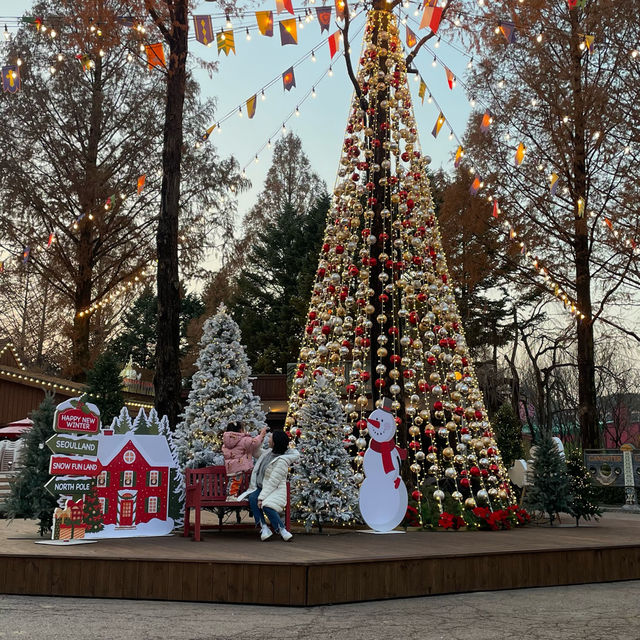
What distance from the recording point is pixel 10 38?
21234 mm

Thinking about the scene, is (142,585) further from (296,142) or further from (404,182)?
(296,142)

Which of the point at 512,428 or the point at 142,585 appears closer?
the point at 142,585

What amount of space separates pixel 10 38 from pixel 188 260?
8265 mm

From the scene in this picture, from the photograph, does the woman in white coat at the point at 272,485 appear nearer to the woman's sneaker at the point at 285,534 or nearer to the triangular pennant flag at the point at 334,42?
the woman's sneaker at the point at 285,534

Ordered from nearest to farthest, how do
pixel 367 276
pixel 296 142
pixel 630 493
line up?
pixel 367 276
pixel 630 493
pixel 296 142

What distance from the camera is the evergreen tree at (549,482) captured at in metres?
10.6

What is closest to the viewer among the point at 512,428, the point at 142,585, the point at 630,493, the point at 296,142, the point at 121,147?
the point at 142,585

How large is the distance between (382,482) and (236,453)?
70.9 inches

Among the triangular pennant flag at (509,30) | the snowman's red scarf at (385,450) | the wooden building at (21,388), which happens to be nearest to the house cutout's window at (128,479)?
the snowman's red scarf at (385,450)

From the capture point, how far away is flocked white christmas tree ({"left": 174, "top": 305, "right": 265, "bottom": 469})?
9.20 meters

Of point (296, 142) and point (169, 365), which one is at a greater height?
point (296, 142)

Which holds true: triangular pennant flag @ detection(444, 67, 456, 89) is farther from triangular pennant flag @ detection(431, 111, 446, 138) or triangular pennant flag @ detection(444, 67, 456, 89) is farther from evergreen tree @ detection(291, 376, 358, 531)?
evergreen tree @ detection(291, 376, 358, 531)

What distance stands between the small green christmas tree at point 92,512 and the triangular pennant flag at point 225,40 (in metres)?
7.43

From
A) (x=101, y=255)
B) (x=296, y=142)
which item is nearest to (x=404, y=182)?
(x=101, y=255)
